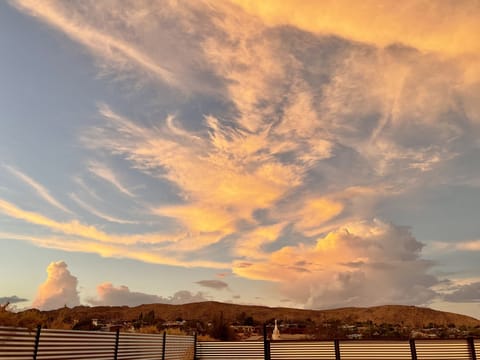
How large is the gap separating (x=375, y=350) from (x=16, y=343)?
57.3 ft

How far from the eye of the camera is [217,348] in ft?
81.8

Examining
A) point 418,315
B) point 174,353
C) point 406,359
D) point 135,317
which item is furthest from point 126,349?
point 418,315

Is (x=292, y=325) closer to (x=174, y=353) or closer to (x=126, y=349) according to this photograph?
(x=174, y=353)

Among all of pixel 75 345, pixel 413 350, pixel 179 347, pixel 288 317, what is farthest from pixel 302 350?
pixel 288 317

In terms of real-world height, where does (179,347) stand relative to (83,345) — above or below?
below

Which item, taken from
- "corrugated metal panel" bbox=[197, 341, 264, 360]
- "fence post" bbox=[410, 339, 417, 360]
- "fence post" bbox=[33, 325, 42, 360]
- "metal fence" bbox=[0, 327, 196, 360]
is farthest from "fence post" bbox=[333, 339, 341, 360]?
"fence post" bbox=[33, 325, 42, 360]

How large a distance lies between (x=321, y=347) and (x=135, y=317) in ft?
200

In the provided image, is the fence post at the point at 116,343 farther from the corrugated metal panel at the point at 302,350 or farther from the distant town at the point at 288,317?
the distant town at the point at 288,317

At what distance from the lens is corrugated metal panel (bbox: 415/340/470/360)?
21688mm

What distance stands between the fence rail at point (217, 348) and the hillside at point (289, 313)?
5484cm

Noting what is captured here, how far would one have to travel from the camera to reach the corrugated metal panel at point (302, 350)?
23109mm

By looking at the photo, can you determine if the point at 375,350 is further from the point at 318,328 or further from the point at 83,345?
the point at 318,328

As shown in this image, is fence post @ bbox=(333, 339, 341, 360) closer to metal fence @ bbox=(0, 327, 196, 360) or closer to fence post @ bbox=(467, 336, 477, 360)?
fence post @ bbox=(467, 336, 477, 360)

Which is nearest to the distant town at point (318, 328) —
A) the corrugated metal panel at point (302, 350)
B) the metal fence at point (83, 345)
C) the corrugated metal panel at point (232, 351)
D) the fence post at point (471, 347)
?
the corrugated metal panel at point (232, 351)
